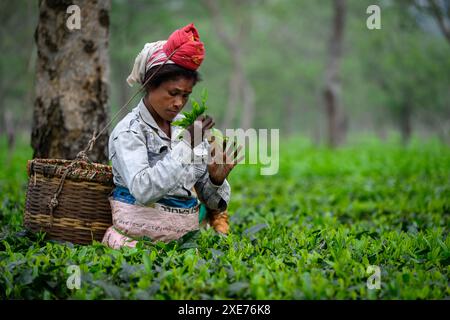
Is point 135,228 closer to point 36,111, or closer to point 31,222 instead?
point 31,222

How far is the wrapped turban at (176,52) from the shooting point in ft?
10.5

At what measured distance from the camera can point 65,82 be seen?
4.50m

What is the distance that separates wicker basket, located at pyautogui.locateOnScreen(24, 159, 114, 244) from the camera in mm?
3350

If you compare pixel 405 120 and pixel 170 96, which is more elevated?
pixel 405 120

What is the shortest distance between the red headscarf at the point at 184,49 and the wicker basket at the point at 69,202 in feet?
2.96

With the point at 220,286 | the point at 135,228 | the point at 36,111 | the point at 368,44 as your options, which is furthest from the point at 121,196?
the point at 368,44

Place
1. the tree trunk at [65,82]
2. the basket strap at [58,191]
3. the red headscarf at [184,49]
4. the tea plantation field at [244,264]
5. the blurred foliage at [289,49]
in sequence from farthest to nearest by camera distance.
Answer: the blurred foliage at [289,49], the tree trunk at [65,82], the basket strap at [58,191], the red headscarf at [184,49], the tea plantation field at [244,264]

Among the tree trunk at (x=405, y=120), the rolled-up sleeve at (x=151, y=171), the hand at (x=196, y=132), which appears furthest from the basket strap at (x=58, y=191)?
the tree trunk at (x=405, y=120)

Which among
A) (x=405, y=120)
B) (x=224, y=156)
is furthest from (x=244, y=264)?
(x=405, y=120)

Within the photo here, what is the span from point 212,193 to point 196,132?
2.32ft

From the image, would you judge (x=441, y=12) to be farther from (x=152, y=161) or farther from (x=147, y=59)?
(x=152, y=161)

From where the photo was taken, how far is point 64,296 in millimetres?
2664

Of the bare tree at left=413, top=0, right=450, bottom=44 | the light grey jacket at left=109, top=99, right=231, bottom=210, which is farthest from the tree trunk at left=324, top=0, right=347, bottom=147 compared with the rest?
the light grey jacket at left=109, top=99, right=231, bottom=210

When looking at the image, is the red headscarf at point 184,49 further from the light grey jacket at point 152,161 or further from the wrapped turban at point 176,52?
the light grey jacket at point 152,161
